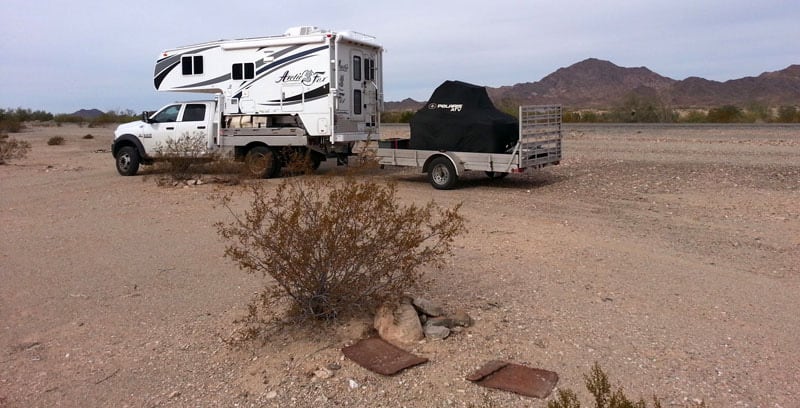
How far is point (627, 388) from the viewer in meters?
4.60

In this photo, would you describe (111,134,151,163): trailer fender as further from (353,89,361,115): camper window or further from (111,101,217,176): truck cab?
(353,89,361,115): camper window

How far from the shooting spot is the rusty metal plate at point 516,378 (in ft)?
15.1

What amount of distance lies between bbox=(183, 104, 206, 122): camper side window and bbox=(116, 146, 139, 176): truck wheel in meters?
1.58

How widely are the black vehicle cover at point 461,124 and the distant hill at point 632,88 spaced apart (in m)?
92.3

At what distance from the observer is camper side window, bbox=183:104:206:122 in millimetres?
16891

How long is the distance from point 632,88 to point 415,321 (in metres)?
145

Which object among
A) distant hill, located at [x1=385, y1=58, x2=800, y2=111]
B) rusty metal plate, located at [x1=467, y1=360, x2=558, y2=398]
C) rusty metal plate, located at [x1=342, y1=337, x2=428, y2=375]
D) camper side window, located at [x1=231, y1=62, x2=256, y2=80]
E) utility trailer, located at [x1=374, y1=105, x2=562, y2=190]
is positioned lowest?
rusty metal plate, located at [x1=467, y1=360, x2=558, y2=398]

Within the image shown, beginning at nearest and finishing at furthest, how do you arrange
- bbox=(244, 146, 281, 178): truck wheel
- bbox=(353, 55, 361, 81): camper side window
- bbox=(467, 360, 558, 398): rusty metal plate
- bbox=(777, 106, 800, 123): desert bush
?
bbox=(467, 360, 558, 398): rusty metal plate → bbox=(244, 146, 281, 178): truck wheel → bbox=(353, 55, 361, 81): camper side window → bbox=(777, 106, 800, 123): desert bush

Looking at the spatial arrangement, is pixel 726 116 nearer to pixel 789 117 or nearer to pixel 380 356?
pixel 789 117

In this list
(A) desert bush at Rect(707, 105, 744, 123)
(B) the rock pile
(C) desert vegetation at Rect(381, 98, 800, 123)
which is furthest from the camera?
(A) desert bush at Rect(707, 105, 744, 123)

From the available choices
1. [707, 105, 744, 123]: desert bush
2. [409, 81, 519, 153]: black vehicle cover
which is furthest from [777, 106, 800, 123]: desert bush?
[409, 81, 519, 153]: black vehicle cover

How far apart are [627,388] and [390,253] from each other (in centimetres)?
206

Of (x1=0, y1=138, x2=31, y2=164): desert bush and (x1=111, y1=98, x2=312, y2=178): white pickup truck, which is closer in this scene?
(x1=111, y1=98, x2=312, y2=178): white pickup truck

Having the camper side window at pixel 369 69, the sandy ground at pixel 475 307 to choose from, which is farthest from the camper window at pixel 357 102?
the sandy ground at pixel 475 307
